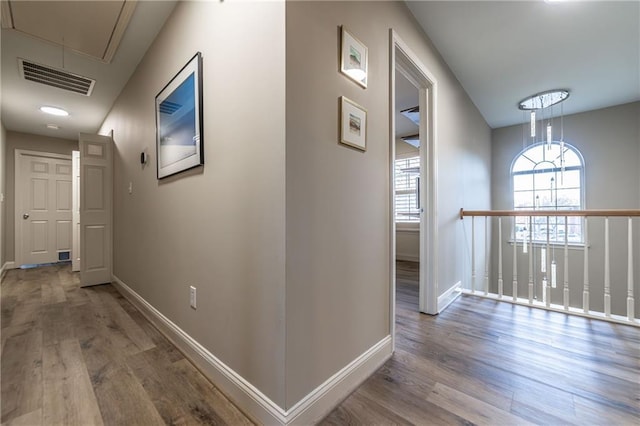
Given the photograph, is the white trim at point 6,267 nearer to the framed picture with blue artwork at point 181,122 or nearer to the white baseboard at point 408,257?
the framed picture with blue artwork at point 181,122

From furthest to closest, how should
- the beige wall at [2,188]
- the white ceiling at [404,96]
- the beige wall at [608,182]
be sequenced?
the beige wall at [2,188] < the beige wall at [608,182] < the white ceiling at [404,96]

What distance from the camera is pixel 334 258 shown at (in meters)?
1.22

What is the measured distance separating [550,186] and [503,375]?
165 inches

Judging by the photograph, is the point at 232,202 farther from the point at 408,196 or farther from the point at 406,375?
the point at 408,196

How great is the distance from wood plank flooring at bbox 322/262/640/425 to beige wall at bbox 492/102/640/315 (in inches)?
98.6

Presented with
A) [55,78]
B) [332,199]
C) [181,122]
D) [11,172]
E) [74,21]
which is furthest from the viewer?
[11,172]

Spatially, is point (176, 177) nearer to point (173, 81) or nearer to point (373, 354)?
point (173, 81)

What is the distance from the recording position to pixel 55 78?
2.72m

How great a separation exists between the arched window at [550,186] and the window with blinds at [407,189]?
1.67m

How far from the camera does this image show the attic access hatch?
68.4 inches

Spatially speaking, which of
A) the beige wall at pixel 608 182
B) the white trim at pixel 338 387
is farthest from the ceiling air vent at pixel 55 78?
the beige wall at pixel 608 182

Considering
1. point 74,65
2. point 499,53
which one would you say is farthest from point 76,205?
point 499,53

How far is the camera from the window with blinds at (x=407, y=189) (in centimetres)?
493

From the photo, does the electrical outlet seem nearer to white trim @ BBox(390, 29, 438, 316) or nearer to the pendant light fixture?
white trim @ BBox(390, 29, 438, 316)
